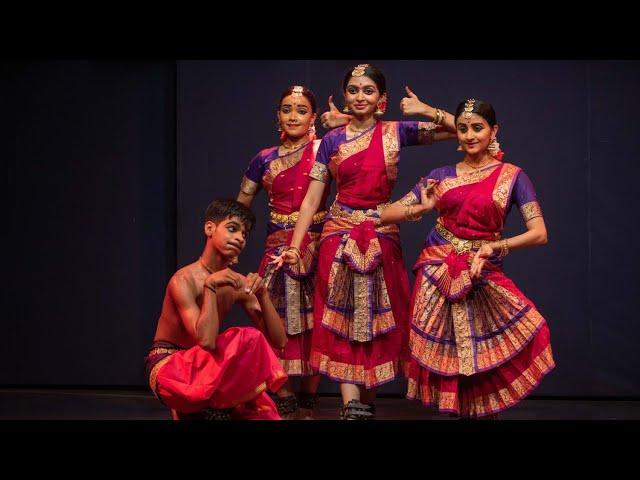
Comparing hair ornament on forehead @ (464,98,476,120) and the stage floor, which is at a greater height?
hair ornament on forehead @ (464,98,476,120)

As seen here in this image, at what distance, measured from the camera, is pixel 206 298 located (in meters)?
3.62

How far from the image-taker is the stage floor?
4926mm

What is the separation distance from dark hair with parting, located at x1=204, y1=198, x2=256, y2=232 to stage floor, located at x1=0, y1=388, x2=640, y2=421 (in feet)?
4.41

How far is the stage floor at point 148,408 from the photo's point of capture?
16.2ft

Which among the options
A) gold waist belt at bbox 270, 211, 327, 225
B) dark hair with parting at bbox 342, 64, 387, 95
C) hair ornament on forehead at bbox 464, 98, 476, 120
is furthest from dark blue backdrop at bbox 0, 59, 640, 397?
hair ornament on forehead at bbox 464, 98, 476, 120

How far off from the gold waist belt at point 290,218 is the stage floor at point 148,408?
0.89 meters

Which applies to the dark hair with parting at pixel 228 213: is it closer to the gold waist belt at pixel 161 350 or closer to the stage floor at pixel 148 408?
the gold waist belt at pixel 161 350

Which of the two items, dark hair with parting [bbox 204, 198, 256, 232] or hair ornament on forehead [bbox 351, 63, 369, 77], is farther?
hair ornament on forehead [bbox 351, 63, 369, 77]

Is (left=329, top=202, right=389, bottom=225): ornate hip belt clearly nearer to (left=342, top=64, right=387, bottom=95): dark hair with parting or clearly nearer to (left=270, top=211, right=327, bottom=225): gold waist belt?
(left=270, top=211, right=327, bottom=225): gold waist belt

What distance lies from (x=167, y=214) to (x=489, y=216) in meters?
2.14

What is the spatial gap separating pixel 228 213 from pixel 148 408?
1.76 m

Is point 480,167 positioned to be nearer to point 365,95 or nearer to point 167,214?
point 365,95

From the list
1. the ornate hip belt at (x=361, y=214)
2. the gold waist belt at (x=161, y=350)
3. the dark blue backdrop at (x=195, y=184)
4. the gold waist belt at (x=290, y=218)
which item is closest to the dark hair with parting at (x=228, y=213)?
the gold waist belt at (x=161, y=350)

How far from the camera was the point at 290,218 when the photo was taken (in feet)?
16.0
